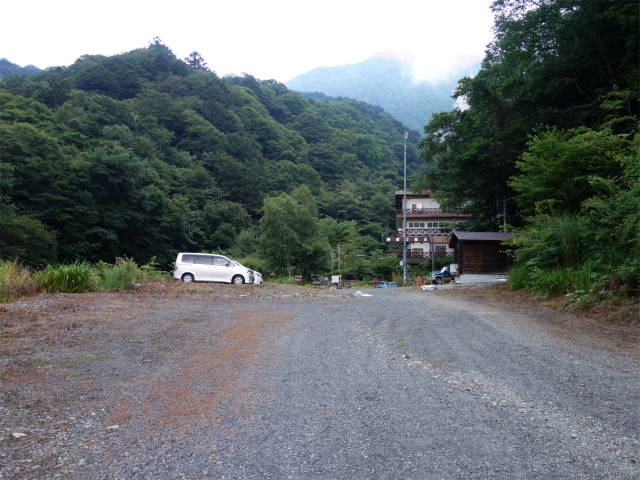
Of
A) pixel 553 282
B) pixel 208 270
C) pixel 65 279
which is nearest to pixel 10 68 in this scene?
pixel 208 270

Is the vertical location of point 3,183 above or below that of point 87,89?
below

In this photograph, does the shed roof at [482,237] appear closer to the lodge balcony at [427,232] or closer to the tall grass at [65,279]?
the tall grass at [65,279]

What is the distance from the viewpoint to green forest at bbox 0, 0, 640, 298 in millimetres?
13711

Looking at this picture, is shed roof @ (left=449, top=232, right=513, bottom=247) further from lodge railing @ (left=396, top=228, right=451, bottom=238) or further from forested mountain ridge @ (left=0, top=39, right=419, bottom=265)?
lodge railing @ (left=396, top=228, right=451, bottom=238)

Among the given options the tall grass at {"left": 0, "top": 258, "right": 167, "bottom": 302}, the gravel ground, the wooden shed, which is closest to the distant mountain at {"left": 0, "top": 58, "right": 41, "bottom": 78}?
the wooden shed

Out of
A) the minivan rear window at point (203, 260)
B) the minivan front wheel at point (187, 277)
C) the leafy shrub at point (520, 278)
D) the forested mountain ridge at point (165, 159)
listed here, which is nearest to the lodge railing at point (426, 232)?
the forested mountain ridge at point (165, 159)

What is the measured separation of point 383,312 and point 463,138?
21.1 meters

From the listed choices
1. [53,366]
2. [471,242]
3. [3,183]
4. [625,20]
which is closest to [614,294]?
[53,366]

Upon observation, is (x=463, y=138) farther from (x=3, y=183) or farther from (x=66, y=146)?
(x=66, y=146)

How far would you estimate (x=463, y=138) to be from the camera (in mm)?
27781

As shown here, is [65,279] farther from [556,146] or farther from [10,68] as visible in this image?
[10,68]

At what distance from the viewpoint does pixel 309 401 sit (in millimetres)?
3934

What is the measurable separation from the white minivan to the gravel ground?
39.6 ft

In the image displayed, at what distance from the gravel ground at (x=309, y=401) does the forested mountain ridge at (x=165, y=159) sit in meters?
29.1
